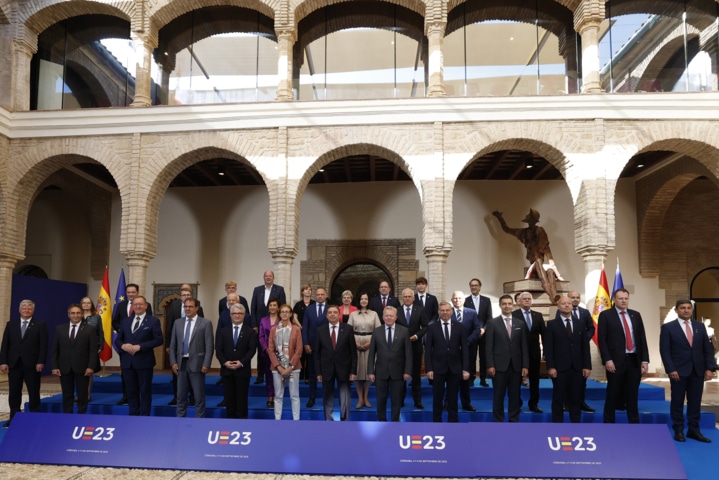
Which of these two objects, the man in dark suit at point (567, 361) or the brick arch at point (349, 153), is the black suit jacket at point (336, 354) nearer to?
the man in dark suit at point (567, 361)

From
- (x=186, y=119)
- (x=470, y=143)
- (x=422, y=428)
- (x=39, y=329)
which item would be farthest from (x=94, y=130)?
(x=422, y=428)

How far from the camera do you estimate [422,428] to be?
4.88 metres

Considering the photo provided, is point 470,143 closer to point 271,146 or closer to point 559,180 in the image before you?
point 271,146

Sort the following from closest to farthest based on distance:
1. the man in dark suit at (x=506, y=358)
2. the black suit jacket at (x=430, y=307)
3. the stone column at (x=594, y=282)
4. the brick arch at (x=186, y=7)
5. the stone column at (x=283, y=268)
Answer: the man in dark suit at (x=506, y=358), the black suit jacket at (x=430, y=307), the stone column at (x=594, y=282), the stone column at (x=283, y=268), the brick arch at (x=186, y=7)

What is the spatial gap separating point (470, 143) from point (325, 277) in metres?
4.24

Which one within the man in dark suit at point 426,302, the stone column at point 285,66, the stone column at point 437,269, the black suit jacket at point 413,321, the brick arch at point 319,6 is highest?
the brick arch at point 319,6

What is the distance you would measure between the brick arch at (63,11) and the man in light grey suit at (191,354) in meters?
5.98

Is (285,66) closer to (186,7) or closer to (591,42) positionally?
(186,7)

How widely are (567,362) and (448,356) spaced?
1.18 m

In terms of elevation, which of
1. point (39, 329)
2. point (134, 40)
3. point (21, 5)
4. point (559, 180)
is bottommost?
point (39, 329)

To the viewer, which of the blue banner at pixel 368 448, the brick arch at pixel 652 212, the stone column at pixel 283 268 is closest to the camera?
the blue banner at pixel 368 448

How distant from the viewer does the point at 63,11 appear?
9820 millimetres

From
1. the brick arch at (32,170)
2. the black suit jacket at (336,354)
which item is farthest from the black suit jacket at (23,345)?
the brick arch at (32,170)

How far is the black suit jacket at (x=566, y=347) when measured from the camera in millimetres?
5867
